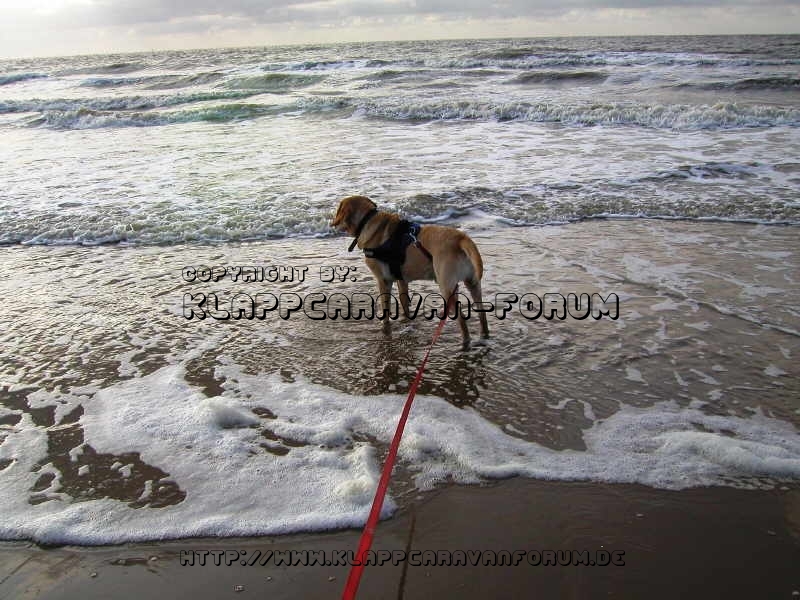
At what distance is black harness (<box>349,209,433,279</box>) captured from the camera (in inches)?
189

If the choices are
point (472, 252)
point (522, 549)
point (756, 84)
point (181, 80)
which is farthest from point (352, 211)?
point (181, 80)

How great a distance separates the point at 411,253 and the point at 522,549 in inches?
108

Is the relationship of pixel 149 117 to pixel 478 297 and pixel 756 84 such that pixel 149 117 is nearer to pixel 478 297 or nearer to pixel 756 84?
pixel 478 297

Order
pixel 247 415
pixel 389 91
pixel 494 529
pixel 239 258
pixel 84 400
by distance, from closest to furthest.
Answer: pixel 494 529, pixel 247 415, pixel 84 400, pixel 239 258, pixel 389 91

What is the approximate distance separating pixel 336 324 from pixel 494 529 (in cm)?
292

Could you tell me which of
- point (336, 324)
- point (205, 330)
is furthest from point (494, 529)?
point (205, 330)

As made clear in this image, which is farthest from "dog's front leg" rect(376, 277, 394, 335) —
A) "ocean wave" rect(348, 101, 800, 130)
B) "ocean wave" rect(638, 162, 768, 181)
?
"ocean wave" rect(348, 101, 800, 130)

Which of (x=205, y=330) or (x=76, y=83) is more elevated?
(x=76, y=83)

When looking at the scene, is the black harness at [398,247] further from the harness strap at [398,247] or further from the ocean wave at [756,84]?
the ocean wave at [756,84]

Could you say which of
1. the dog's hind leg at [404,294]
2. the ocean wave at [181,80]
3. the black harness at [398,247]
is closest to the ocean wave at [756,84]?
the dog's hind leg at [404,294]

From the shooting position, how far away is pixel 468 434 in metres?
3.53

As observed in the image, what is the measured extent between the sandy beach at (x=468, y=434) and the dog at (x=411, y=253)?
18.4 inches

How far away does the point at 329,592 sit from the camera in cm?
240

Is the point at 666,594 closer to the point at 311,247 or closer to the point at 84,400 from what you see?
the point at 84,400
